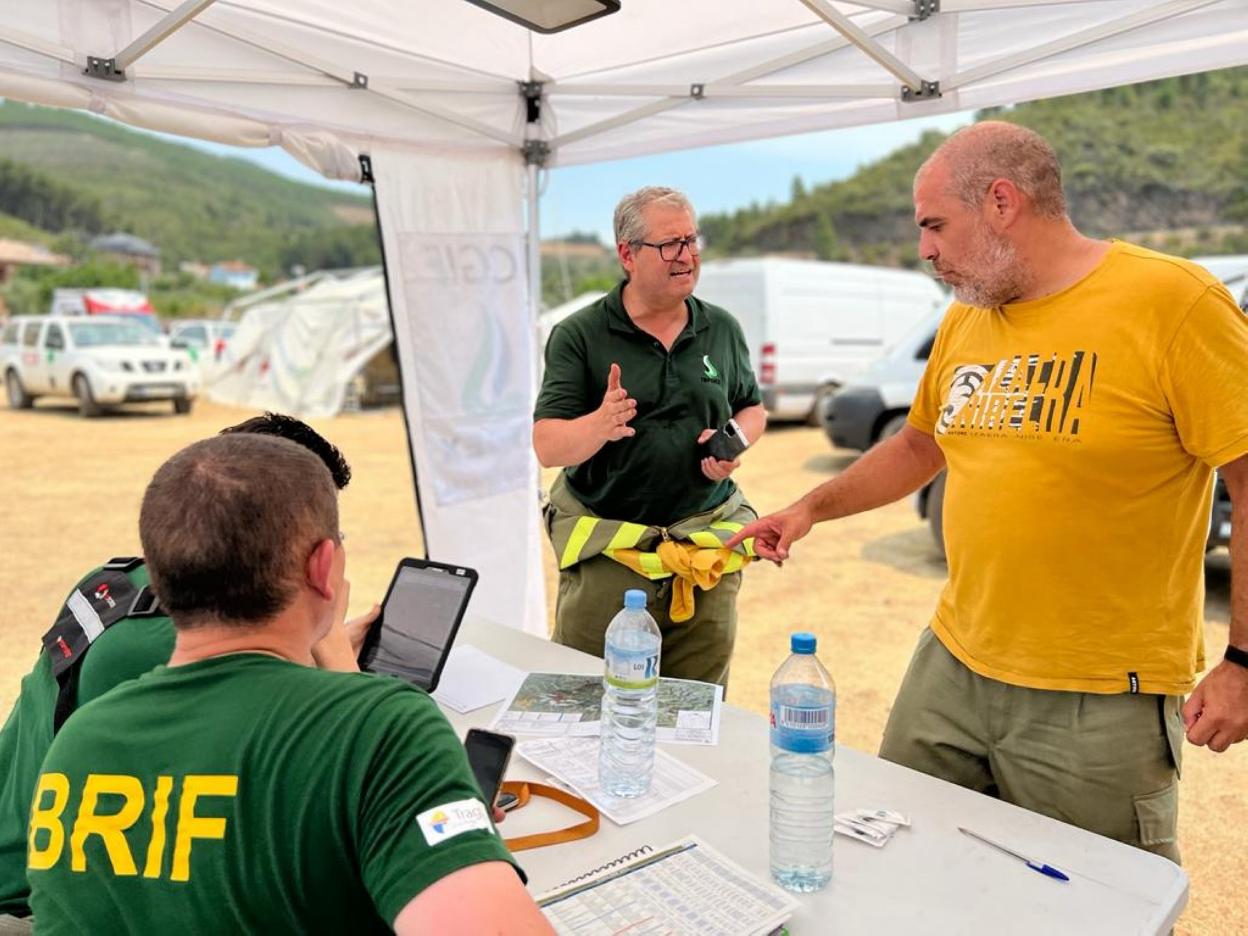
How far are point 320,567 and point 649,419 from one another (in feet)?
5.28

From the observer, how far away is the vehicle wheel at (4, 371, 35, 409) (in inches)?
659

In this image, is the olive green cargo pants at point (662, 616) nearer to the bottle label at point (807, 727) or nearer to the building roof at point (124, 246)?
the bottle label at point (807, 727)

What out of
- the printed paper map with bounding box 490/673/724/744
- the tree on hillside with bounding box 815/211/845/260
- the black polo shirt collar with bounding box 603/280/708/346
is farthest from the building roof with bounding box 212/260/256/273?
the printed paper map with bounding box 490/673/724/744

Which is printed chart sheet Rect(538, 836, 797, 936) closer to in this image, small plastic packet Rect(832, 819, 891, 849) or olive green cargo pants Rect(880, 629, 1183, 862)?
small plastic packet Rect(832, 819, 891, 849)

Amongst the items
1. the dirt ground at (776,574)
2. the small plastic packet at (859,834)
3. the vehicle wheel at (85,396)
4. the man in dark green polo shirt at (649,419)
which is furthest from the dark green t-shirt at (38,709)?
the vehicle wheel at (85,396)

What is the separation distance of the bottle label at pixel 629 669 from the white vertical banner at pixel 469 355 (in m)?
2.24

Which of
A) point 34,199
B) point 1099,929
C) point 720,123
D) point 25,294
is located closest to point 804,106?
point 720,123

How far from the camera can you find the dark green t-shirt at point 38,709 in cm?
138

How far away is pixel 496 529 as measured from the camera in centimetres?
424

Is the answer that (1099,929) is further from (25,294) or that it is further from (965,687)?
(25,294)

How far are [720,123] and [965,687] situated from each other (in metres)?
2.50

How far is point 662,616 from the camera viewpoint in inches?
104

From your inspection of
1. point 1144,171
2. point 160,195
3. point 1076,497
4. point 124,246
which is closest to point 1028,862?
point 1076,497

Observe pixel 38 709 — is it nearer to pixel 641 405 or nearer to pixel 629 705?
pixel 629 705
